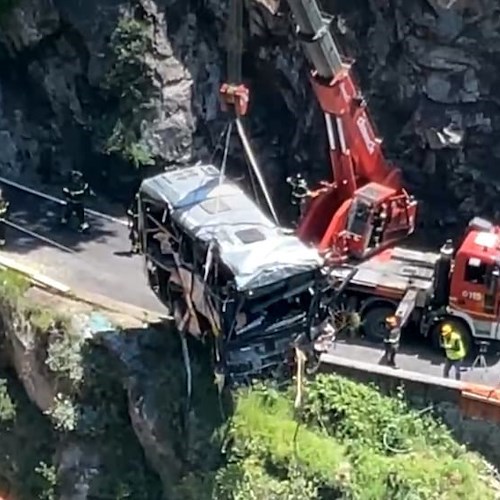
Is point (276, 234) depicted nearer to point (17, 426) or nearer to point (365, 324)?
point (365, 324)

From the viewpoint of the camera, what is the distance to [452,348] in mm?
24797

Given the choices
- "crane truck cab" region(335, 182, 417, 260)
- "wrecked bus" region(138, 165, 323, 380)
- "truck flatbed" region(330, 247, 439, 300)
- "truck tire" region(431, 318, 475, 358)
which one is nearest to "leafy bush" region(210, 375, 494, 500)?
"wrecked bus" region(138, 165, 323, 380)

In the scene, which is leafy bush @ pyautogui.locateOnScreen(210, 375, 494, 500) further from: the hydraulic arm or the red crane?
the red crane

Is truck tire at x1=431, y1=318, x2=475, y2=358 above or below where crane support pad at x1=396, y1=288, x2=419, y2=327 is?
below

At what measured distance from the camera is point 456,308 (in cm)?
2502

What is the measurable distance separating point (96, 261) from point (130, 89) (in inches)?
198

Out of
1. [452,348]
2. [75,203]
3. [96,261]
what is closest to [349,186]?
[452,348]

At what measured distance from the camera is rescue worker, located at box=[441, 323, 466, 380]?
976 inches

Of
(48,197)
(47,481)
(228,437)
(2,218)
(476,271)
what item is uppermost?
(476,271)

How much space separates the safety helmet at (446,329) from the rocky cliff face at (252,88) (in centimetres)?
640

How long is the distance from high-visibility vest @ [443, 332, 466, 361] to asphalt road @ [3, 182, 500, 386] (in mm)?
298

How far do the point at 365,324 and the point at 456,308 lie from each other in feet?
6.32

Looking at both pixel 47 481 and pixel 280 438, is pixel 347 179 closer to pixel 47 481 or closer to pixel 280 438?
pixel 280 438

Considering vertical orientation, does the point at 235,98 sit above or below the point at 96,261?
above
